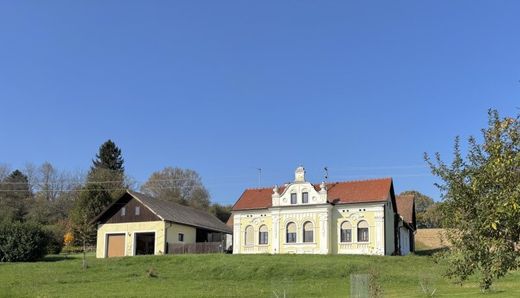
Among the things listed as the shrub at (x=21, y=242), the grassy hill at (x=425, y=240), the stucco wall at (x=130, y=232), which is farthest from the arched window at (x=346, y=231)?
the grassy hill at (x=425, y=240)

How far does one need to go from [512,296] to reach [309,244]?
30.6 meters

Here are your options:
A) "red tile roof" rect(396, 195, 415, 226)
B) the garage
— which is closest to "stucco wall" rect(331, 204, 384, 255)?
"red tile roof" rect(396, 195, 415, 226)

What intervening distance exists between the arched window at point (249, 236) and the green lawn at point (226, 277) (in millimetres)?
11950

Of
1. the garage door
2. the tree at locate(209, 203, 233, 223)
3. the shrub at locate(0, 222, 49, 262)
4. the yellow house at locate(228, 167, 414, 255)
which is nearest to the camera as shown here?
the shrub at locate(0, 222, 49, 262)

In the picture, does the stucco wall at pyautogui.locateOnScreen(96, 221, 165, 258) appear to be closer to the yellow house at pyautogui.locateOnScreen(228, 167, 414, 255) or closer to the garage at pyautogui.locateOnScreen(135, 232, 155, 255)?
the garage at pyautogui.locateOnScreen(135, 232, 155, 255)

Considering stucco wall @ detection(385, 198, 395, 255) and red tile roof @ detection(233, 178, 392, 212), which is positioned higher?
red tile roof @ detection(233, 178, 392, 212)

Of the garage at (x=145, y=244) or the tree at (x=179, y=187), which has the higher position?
the tree at (x=179, y=187)

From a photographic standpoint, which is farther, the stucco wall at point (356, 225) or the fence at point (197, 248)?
the fence at point (197, 248)

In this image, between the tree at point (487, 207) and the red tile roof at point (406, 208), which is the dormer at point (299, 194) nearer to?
the red tile roof at point (406, 208)

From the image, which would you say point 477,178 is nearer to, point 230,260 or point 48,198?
point 230,260

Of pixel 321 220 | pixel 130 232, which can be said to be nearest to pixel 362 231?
pixel 321 220

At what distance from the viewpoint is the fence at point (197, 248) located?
2066 inches

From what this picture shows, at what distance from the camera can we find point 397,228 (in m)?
55.9

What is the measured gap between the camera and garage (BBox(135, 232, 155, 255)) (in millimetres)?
56531
